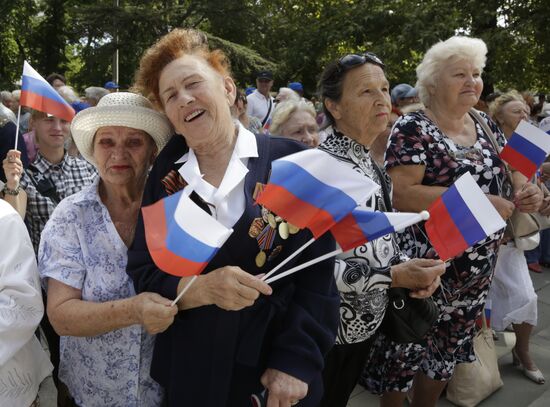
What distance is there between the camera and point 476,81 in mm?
2785

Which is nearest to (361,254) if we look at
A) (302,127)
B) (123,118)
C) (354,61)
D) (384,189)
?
(384,189)

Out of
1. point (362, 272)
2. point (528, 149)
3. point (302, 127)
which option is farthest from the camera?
point (302, 127)

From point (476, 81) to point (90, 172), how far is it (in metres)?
2.53

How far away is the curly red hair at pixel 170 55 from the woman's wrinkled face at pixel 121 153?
17 centimetres

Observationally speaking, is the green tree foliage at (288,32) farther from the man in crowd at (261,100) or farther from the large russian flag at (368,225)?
the large russian flag at (368,225)

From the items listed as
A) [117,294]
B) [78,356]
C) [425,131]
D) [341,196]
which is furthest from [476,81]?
[78,356]

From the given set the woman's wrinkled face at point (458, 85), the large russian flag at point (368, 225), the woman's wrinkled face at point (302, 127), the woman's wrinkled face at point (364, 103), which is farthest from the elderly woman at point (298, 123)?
the large russian flag at point (368, 225)

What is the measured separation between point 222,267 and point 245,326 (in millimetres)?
239

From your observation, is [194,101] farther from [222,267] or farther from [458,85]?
[458,85]

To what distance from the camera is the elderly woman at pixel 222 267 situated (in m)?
1.62

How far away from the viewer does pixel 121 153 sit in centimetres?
190

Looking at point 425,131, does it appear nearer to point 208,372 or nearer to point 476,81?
point 476,81

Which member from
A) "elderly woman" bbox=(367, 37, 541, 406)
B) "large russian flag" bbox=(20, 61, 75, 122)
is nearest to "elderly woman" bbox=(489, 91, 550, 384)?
"elderly woman" bbox=(367, 37, 541, 406)

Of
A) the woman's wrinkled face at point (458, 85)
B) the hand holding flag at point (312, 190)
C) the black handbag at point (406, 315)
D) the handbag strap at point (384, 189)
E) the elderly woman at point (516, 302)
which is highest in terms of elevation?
the woman's wrinkled face at point (458, 85)
